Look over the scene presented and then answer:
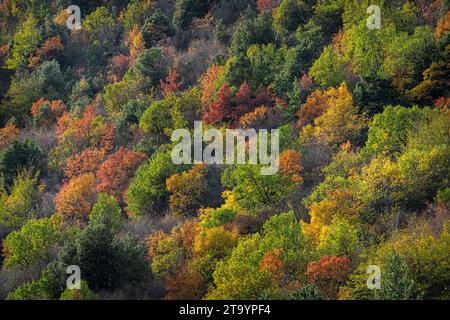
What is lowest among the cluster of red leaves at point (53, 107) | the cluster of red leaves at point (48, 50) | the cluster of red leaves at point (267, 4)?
the cluster of red leaves at point (53, 107)

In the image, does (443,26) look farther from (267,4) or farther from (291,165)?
(267,4)

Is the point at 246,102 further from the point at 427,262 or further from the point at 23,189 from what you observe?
the point at 427,262

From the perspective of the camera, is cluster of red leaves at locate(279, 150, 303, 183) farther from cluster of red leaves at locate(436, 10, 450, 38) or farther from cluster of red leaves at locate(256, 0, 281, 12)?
cluster of red leaves at locate(256, 0, 281, 12)

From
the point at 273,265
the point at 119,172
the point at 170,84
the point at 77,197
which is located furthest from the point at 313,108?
the point at 273,265

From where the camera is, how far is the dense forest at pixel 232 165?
39156mm

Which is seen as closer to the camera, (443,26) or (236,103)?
(443,26)

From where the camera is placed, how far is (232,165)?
53906mm

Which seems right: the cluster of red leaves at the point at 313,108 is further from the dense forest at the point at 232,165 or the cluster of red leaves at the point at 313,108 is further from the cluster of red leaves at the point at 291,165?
the cluster of red leaves at the point at 291,165

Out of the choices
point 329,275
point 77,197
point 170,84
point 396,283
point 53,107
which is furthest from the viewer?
point 53,107

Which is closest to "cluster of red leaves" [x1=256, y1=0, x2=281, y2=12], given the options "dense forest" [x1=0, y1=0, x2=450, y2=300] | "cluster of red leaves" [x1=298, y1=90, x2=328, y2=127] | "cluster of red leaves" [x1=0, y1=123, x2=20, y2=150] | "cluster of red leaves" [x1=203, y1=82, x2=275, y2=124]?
"dense forest" [x1=0, y1=0, x2=450, y2=300]

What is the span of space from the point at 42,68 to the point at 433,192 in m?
53.4

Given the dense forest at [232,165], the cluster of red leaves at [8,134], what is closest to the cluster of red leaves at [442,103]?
the dense forest at [232,165]

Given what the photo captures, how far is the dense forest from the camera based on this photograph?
3916cm
